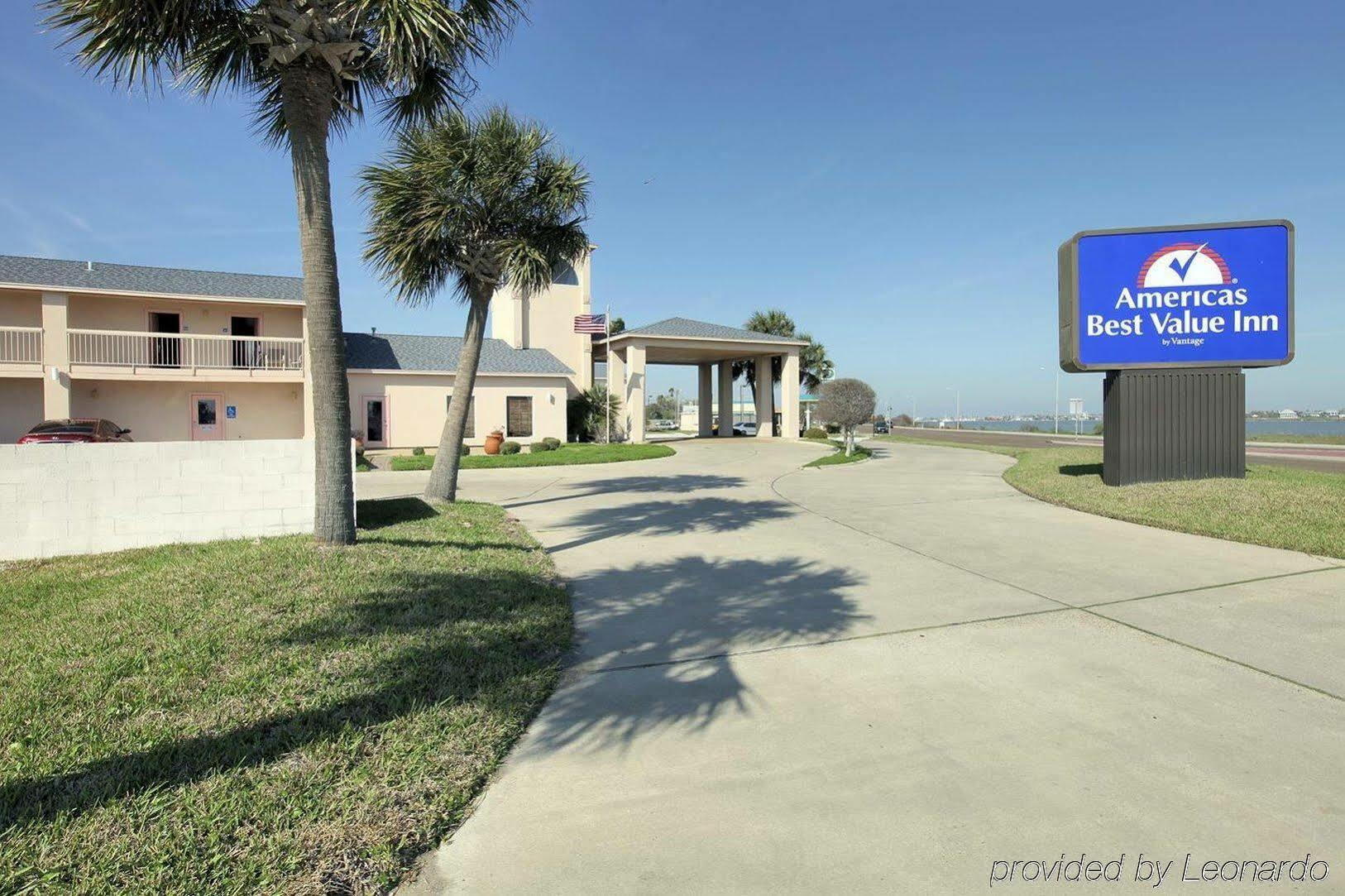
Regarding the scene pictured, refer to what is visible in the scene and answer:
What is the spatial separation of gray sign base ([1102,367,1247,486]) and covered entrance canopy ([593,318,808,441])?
61.5 feet

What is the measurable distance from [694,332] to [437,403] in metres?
11.6

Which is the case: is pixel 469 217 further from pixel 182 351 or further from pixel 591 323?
pixel 591 323

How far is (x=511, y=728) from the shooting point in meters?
3.70

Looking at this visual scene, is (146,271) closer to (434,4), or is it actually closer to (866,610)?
(434,4)

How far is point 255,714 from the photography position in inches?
142

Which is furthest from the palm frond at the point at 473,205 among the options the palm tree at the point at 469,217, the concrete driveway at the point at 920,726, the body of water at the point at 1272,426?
the body of water at the point at 1272,426

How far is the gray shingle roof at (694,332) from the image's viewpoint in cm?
3000

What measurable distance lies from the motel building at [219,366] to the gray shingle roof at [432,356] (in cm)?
8

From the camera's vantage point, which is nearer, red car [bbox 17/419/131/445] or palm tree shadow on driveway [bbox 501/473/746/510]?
palm tree shadow on driveway [bbox 501/473/746/510]

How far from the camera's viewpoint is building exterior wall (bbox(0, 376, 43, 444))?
2020 centimetres

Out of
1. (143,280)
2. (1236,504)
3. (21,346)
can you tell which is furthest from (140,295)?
(1236,504)

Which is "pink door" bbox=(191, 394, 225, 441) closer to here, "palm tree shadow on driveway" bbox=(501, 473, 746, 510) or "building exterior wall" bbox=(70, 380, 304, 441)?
"building exterior wall" bbox=(70, 380, 304, 441)

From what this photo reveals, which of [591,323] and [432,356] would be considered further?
[591,323]

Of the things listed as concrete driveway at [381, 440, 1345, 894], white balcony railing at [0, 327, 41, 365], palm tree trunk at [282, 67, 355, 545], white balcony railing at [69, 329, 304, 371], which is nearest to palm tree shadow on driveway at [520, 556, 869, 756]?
concrete driveway at [381, 440, 1345, 894]
